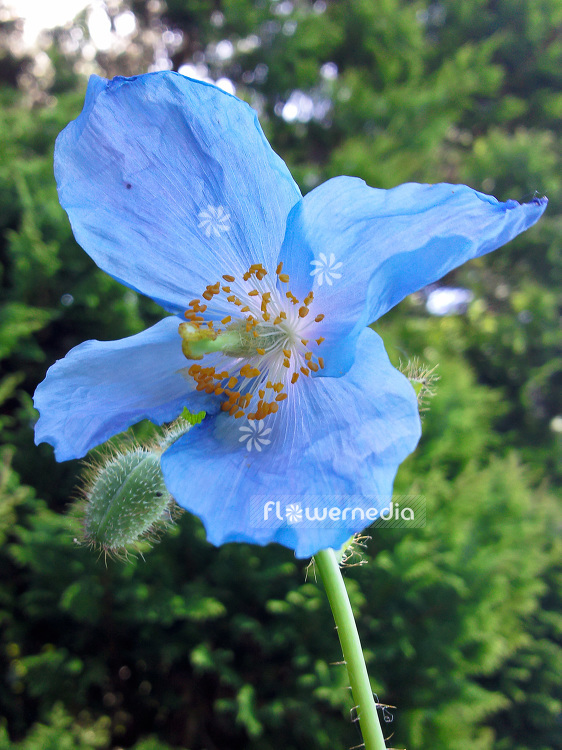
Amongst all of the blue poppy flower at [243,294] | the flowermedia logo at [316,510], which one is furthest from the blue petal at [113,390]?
the flowermedia logo at [316,510]

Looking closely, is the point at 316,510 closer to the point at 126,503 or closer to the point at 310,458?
the point at 310,458

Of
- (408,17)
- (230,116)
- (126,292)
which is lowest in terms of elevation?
(230,116)

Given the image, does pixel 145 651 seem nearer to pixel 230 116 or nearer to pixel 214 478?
pixel 214 478

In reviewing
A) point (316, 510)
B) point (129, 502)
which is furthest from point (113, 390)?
point (316, 510)

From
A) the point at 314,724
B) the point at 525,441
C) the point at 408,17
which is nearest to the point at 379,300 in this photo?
the point at 314,724

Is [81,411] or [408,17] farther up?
[408,17]

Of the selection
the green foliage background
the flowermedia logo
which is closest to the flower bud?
Result: the flowermedia logo
